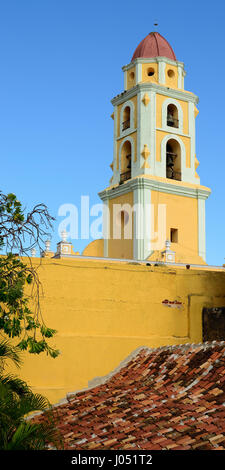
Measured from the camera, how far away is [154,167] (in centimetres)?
2377

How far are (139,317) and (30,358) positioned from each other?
2239 mm

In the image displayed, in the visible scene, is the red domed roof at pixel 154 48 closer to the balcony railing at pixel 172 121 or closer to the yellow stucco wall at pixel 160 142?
the balcony railing at pixel 172 121

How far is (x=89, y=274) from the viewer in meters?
11.6

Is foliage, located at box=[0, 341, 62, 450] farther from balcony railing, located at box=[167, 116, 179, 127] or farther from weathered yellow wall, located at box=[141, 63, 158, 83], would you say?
weathered yellow wall, located at box=[141, 63, 158, 83]

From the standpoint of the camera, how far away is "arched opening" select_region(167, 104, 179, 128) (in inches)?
985

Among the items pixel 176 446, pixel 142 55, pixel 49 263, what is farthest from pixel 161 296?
pixel 142 55

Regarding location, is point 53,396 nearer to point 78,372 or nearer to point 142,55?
point 78,372

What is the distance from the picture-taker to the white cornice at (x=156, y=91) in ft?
79.9

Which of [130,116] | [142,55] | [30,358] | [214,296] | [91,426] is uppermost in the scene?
[142,55]

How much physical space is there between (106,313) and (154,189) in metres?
12.3

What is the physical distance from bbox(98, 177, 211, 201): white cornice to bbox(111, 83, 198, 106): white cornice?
3497 millimetres

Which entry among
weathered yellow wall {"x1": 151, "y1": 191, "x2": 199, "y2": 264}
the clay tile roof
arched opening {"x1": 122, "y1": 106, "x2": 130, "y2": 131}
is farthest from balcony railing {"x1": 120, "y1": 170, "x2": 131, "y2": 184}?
the clay tile roof

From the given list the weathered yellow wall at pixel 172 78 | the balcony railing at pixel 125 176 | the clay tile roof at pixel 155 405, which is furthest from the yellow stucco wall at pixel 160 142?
the clay tile roof at pixel 155 405

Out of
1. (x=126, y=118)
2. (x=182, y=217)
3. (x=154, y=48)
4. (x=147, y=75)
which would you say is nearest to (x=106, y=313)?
(x=182, y=217)
